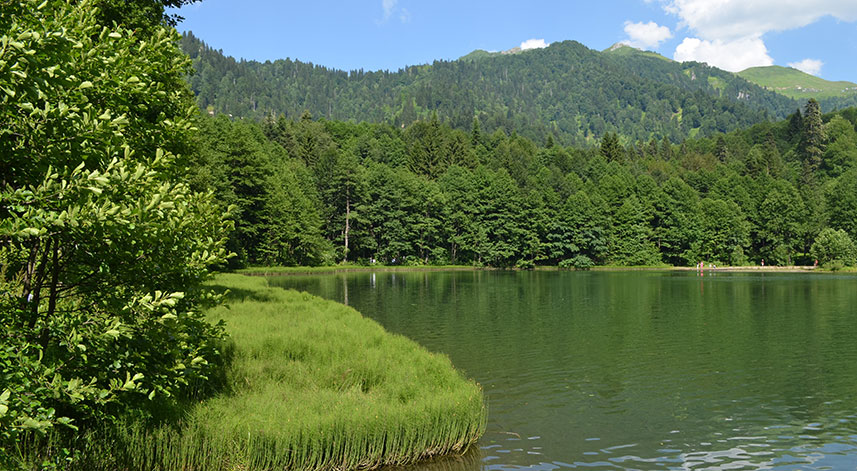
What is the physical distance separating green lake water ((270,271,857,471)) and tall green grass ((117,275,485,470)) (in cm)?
117

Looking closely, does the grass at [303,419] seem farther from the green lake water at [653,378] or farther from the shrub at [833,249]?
the shrub at [833,249]

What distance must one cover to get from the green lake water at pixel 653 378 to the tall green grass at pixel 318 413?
1.17 metres

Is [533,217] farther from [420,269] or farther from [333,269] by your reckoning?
[333,269]

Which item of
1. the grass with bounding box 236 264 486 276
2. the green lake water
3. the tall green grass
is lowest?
the green lake water

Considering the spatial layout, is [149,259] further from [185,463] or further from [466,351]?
[466,351]

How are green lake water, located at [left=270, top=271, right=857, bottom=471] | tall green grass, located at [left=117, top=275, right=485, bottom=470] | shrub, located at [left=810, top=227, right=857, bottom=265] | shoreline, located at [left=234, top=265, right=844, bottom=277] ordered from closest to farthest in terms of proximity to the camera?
tall green grass, located at [left=117, top=275, right=485, bottom=470] → green lake water, located at [left=270, top=271, right=857, bottom=471] → shoreline, located at [left=234, top=265, right=844, bottom=277] → shrub, located at [left=810, top=227, right=857, bottom=265]

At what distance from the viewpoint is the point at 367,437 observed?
44.7ft

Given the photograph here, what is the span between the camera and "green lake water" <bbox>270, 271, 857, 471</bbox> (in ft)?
Result: 50.9

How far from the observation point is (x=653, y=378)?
23719 mm

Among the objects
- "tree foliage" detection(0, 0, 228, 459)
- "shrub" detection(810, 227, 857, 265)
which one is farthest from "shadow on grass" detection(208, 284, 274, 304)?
"shrub" detection(810, 227, 857, 265)

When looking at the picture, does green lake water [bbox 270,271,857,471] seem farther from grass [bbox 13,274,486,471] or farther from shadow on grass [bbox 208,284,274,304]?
shadow on grass [bbox 208,284,274,304]

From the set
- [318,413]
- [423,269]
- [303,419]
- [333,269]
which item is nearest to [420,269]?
[423,269]

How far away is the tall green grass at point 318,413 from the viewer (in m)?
12.0

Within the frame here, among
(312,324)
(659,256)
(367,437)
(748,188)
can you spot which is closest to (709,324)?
(312,324)
